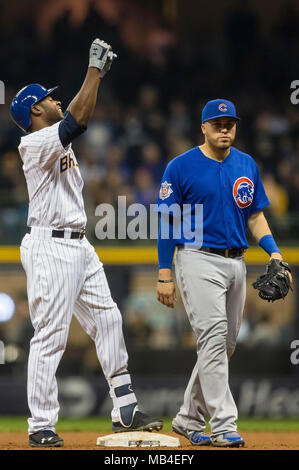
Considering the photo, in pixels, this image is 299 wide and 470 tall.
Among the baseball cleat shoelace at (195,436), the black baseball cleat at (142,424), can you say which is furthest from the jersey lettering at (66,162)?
the baseball cleat shoelace at (195,436)

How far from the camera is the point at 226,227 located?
17.7ft

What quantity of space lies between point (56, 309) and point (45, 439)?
2.43 feet

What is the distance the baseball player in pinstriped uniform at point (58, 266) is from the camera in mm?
5203

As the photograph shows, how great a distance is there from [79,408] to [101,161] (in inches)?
155

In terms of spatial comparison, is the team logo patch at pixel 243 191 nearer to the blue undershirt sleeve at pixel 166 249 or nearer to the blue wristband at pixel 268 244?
the blue wristband at pixel 268 244

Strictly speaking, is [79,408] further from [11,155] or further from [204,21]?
[204,21]

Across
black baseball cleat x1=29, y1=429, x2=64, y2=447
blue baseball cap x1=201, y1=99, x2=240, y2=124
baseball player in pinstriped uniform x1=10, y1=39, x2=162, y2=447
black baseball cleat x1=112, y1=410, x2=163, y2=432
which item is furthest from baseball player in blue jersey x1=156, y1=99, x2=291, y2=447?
black baseball cleat x1=29, y1=429, x2=64, y2=447

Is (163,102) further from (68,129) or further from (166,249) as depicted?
(68,129)

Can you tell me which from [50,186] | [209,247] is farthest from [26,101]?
[209,247]

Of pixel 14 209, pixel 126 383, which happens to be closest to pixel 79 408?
pixel 14 209

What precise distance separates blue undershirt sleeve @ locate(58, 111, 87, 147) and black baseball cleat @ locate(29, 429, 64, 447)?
1.66 metres

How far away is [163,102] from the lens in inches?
A: 598

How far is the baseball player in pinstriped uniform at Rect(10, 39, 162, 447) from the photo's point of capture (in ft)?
17.1

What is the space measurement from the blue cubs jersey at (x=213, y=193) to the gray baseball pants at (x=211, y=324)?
13 centimetres
